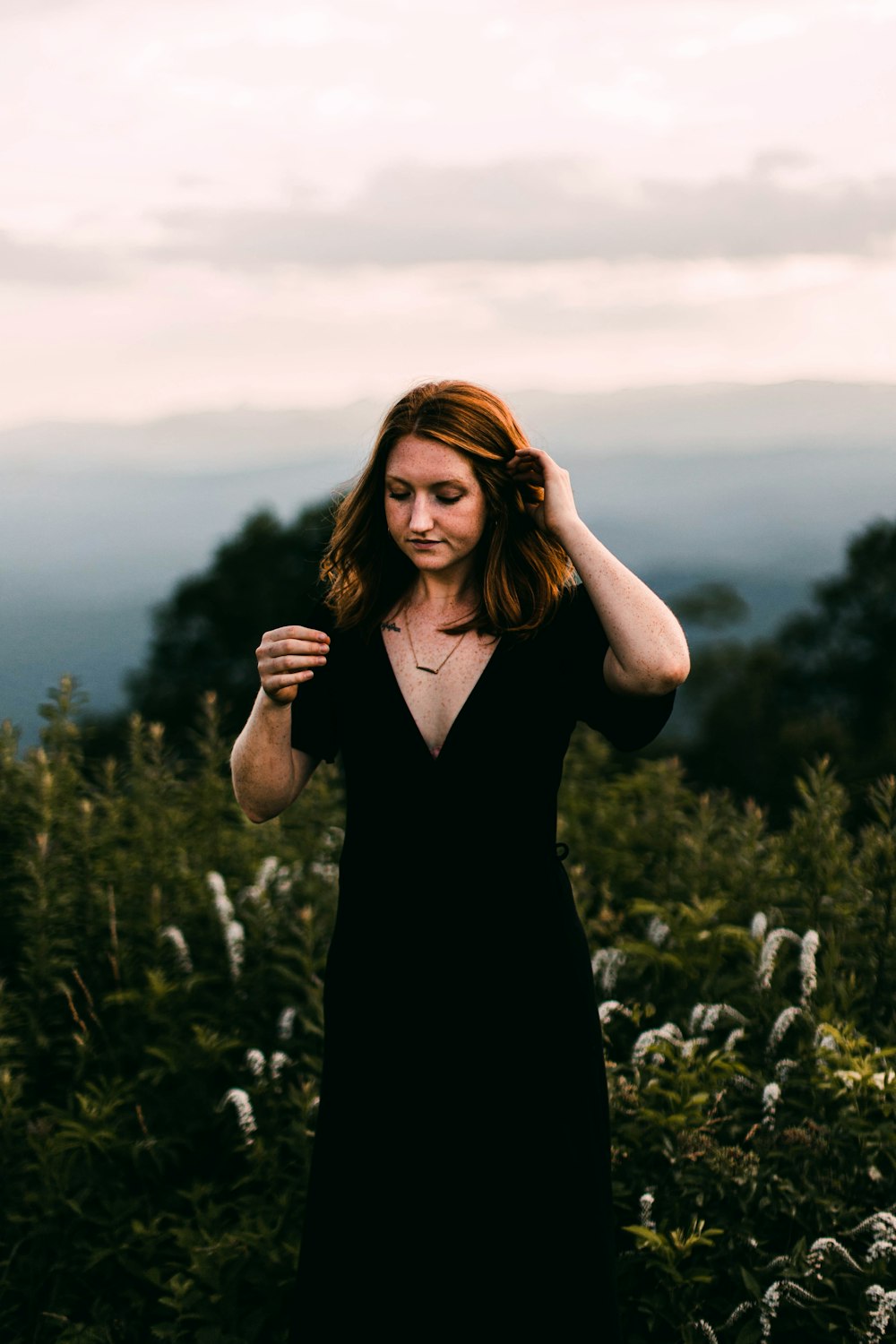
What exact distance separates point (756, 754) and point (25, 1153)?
4.99m

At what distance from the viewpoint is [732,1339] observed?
3188mm

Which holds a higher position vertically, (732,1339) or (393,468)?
(393,468)

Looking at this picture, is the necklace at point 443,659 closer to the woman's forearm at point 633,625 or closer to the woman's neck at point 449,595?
the woman's neck at point 449,595

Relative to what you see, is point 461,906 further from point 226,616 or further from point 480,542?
point 226,616

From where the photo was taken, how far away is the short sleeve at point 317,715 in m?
2.82

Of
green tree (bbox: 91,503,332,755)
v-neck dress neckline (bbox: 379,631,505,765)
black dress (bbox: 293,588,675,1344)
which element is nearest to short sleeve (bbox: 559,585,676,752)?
black dress (bbox: 293,588,675,1344)

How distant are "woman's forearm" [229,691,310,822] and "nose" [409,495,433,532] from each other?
1.40ft

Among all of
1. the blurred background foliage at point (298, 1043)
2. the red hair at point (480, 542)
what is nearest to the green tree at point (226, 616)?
the blurred background foliage at point (298, 1043)

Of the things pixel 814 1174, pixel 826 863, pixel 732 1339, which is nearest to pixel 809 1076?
pixel 814 1174

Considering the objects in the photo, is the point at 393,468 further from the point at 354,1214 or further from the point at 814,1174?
the point at 814,1174

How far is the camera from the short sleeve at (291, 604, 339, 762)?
2.82 metres

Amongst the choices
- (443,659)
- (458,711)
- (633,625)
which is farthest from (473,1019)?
(633,625)

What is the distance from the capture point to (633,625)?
254 cm

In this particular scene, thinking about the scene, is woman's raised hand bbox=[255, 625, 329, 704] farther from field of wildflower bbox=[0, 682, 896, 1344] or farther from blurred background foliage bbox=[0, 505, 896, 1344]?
field of wildflower bbox=[0, 682, 896, 1344]
